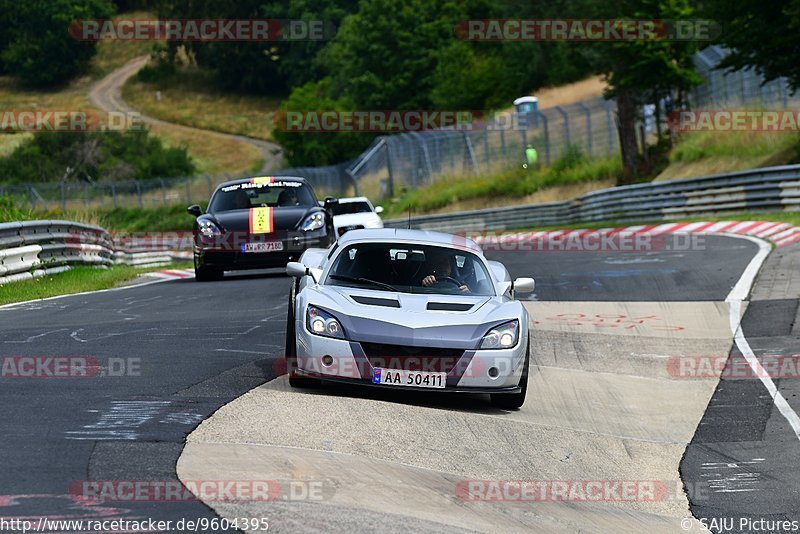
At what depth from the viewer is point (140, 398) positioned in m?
8.94

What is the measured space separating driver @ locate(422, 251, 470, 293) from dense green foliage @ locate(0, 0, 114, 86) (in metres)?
128

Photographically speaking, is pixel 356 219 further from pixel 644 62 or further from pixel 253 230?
pixel 644 62

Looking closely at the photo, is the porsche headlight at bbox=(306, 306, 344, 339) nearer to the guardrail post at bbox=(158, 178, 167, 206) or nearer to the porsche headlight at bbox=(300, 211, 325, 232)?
the porsche headlight at bbox=(300, 211, 325, 232)

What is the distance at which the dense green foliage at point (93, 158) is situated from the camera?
93.2 m

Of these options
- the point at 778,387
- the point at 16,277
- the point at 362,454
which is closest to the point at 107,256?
the point at 16,277

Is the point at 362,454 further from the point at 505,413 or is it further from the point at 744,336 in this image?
the point at 744,336

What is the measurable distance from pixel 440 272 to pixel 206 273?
402 inches

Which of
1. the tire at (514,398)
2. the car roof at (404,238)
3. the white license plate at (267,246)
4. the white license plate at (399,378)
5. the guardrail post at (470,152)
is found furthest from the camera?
the guardrail post at (470,152)

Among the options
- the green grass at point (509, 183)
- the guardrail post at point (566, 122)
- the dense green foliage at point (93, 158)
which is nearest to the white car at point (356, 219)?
the guardrail post at point (566, 122)

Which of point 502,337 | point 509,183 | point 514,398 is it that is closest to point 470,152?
point 509,183

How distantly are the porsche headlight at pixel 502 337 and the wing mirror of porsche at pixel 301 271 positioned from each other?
5.07 feet

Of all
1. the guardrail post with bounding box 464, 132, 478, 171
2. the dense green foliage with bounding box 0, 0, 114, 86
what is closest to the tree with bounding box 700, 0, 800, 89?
the guardrail post with bounding box 464, 132, 478, 171

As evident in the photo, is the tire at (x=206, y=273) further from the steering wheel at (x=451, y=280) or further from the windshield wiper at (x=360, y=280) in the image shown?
the steering wheel at (x=451, y=280)

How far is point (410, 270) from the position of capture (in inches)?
410
